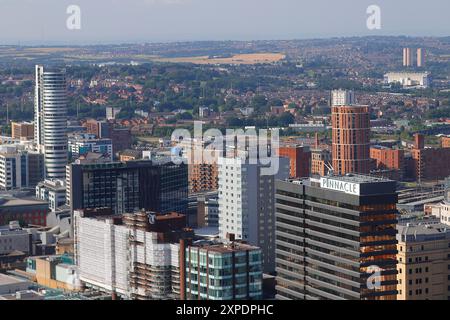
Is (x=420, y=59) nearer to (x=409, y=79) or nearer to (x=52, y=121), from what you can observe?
(x=409, y=79)

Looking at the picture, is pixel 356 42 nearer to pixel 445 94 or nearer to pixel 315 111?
pixel 445 94

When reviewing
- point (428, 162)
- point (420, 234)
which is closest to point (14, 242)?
point (420, 234)

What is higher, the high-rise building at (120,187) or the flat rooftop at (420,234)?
the flat rooftop at (420,234)

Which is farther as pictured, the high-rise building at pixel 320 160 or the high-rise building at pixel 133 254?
the high-rise building at pixel 320 160

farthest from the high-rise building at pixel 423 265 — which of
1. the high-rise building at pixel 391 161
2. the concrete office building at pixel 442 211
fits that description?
the high-rise building at pixel 391 161

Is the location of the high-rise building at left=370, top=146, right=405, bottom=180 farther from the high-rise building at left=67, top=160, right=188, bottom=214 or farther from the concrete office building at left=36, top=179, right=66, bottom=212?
the high-rise building at left=67, top=160, right=188, bottom=214

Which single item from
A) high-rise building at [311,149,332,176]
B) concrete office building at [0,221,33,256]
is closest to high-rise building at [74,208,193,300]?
concrete office building at [0,221,33,256]

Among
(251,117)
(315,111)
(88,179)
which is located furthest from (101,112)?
(88,179)

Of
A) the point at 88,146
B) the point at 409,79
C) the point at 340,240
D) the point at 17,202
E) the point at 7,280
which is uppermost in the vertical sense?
the point at 409,79

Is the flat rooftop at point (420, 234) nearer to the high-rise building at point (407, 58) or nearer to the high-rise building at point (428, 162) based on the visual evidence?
the high-rise building at point (428, 162)
